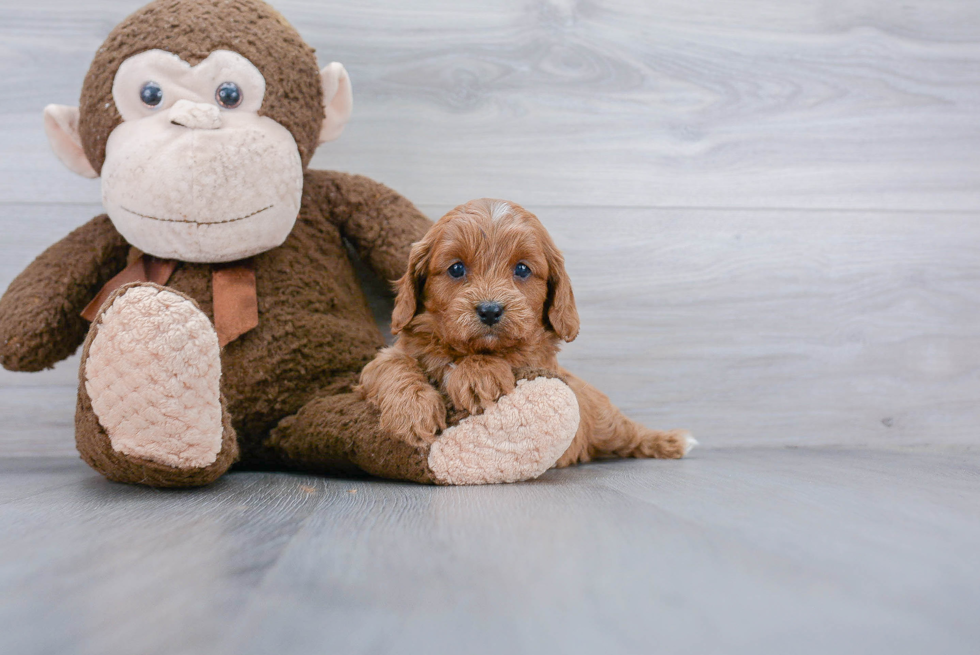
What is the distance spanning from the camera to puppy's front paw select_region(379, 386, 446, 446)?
0.84 m

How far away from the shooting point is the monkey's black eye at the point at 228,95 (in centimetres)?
95

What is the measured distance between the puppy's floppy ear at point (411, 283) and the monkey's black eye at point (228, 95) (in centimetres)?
33

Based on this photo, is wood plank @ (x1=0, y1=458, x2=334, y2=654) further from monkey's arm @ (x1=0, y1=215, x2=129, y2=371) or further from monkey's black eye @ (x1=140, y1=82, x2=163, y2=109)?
monkey's black eye @ (x1=140, y1=82, x2=163, y2=109)

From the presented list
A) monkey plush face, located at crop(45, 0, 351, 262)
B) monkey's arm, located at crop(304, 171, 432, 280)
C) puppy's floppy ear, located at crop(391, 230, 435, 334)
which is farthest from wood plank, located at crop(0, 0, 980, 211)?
puppy's floppy ear, located at crop(391, 230, 435, 334)

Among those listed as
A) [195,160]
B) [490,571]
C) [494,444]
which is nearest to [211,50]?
[195,160]

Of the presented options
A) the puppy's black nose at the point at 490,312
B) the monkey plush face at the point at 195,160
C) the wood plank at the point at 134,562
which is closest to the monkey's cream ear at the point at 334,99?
the monkey plush face at the point at 195,160

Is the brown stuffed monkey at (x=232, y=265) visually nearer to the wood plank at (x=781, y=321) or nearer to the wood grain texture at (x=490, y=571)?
the wood grain texture at (x=490, y=571)

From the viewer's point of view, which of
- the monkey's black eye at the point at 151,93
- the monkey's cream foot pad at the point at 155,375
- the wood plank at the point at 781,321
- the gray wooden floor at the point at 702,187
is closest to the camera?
the monkey's cream foot pad at the point at 155,375

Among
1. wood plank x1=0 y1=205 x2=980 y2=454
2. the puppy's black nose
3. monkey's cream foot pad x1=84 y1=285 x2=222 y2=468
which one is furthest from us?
wood plank x1=0 y1=205 x2=980 y2=454

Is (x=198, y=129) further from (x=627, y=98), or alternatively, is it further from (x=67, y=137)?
(x=627, y=98)

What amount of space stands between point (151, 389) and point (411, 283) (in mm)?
346

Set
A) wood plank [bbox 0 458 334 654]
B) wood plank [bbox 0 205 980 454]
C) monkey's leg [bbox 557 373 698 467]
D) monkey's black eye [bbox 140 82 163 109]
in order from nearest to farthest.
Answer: wood plank [bbox 0 458 334 654]
monkey's black eye [bbox 140 82 163 109]
monkey's leg [bbox 557 373 698 467]
wood plank [bbox 0 205 980 454]

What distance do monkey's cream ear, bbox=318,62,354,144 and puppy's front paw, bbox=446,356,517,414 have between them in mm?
479

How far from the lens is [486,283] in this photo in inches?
33.8
